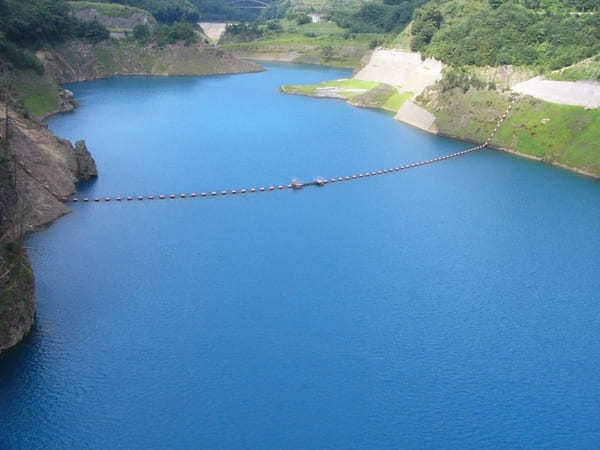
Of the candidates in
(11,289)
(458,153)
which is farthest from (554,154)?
(11,289)

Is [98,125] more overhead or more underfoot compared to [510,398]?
more underfoot

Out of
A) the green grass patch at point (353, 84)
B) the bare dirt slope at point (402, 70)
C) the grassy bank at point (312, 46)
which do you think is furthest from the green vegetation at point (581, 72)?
the grassy bank at point (312, 46)

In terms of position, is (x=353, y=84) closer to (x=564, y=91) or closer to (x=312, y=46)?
(x=564, y=91)

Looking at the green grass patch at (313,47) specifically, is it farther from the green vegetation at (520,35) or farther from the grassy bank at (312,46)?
the green vegetation at (520,35)

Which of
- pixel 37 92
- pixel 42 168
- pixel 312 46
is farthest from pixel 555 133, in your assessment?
pixel 312 46

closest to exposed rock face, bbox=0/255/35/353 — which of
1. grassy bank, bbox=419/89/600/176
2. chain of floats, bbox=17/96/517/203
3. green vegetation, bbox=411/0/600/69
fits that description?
chain of floats, bbox=17/96/517/203

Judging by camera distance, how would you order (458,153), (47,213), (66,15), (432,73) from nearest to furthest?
(47,213) < (458,153) < (432,73) < (66,15)

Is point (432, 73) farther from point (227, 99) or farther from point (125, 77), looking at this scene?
point (125, 77)
